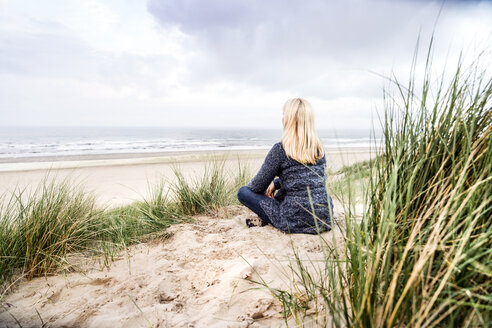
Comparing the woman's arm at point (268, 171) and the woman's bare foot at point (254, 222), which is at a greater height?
the woman's arm at point (268, 171)

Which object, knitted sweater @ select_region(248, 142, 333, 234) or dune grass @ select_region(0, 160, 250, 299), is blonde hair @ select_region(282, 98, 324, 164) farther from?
dune grass @ select_region(0, 160, 250, 299)

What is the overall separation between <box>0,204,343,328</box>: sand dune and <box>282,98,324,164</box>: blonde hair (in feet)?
2.80

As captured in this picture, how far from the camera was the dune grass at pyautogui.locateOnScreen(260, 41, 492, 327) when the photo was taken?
1.01 metres

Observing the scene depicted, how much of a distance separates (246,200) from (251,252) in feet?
3.59

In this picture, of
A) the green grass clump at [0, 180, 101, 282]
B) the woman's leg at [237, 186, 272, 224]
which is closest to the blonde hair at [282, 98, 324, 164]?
the woman's leg at [237, 186, 272, 224]

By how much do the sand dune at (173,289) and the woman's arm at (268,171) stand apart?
638mm

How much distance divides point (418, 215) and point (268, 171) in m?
1.89

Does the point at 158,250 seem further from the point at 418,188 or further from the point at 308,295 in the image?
the point at 418,188

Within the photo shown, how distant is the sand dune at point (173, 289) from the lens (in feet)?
5.60

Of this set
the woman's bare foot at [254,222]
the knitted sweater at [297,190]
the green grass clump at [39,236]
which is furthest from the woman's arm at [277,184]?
the green grass clump at [39,236]

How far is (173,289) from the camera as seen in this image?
207 cm

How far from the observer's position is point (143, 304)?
1.88 m

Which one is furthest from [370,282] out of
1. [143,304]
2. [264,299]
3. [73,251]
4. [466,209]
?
[73,251]

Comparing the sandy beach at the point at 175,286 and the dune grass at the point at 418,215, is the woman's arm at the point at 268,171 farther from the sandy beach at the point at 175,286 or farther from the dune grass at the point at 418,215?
the dune grass at the point at 418,215
